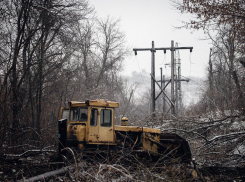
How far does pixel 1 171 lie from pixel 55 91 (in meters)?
8.18

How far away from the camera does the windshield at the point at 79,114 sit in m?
8.93

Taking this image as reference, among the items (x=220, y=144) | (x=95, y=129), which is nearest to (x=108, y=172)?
(x=95, y=129)

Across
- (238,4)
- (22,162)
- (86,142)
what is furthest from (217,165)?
(22,162)

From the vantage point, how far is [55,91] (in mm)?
14766

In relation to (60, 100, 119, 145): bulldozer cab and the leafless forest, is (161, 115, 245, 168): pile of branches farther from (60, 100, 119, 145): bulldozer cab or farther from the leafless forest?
(60, 100, 119, 145): bulldozer cab

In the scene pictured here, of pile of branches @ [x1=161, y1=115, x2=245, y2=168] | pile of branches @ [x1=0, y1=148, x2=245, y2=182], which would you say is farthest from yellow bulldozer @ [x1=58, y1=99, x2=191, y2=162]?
pile of branches @ [x1=161, y1=115, x2=245, y2=168]

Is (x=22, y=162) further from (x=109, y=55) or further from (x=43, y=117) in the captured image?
(x=109, y=55)

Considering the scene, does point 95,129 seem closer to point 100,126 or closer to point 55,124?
point 100,126

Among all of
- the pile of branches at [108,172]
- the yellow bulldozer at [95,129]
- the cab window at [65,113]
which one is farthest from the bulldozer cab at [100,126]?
the cab window at [65,113]

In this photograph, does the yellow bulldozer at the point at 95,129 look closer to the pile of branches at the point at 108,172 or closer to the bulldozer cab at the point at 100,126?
the bulldozer cab at the point at 100,126

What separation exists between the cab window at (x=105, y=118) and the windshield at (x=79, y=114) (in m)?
0.54

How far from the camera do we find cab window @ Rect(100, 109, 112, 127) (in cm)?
896

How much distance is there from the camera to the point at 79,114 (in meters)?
9.02

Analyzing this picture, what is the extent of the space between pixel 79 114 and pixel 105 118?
90 centimetres
